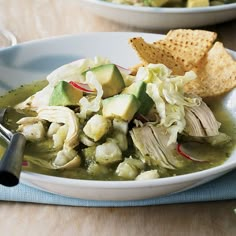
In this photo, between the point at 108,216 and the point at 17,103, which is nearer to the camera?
the point at 108,216

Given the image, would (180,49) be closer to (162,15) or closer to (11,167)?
(162,15)

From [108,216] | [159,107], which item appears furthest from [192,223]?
[159,107]

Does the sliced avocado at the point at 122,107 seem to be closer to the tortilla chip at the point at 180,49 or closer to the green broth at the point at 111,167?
the green broth at the point at 111,167

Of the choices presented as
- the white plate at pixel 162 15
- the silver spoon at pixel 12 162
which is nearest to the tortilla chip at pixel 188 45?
the white plate at pixel 162 15

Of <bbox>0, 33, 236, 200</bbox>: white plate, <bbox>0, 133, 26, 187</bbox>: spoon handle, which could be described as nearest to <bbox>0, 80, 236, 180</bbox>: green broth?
<bbox>0, 33, 236, 200</bbox>: white plate

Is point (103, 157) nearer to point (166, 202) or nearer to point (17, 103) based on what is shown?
point (166, 202)

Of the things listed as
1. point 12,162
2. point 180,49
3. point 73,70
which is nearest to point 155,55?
point 180,49
